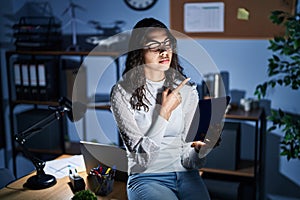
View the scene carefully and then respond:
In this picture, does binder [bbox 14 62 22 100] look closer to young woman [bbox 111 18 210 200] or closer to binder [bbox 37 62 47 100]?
binder [bbox 37 62 47 100]

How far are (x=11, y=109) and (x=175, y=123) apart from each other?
174 centimetres

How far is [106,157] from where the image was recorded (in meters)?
1.93

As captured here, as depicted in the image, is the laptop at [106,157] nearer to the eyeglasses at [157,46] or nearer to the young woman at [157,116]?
the young woman at [157,116]

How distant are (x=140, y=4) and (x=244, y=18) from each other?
74 centimetres

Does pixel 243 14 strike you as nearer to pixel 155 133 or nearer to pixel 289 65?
pixel 289 65

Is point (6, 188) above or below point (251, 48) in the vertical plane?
below

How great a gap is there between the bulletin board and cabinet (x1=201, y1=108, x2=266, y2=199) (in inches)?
20.3

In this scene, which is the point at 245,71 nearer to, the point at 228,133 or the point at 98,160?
the point at 228,133

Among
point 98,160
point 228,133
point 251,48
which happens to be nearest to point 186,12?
point 251,48

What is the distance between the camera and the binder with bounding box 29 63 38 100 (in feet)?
10.1

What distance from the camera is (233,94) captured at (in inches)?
115

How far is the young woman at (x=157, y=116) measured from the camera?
186 centimetres

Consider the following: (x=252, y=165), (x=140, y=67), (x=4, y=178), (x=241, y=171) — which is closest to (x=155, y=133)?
(x=140, y=67)

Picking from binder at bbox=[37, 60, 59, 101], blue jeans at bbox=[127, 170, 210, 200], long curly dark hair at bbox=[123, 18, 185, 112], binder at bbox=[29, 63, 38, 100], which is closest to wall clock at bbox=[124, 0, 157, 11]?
binder at bbox=[37, 60, 59, 101]
